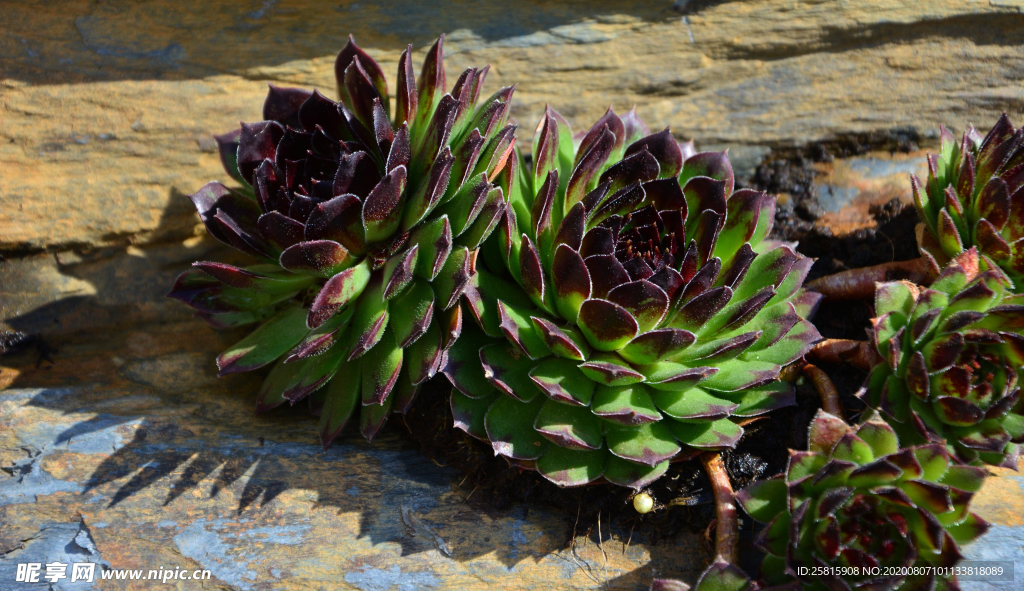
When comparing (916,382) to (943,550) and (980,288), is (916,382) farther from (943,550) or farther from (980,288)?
(943,550)

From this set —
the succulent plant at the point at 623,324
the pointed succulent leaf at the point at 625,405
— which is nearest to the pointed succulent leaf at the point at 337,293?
the succulent plant at the point at 623,324

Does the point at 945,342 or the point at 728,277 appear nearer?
the point at 945,342

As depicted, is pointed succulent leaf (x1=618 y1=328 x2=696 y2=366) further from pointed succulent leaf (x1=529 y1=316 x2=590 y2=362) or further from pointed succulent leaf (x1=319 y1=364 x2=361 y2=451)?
pointed succulent leaf (x1=319 y1=364 x2=361 y2=451)

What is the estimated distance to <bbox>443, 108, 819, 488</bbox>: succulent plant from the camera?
187 centimetres

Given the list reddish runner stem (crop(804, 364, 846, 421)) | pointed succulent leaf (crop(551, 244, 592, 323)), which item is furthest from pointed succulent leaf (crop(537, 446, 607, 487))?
reddish runner stem (crop(804, 364, 846, 421))

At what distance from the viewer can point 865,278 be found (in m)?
2.41

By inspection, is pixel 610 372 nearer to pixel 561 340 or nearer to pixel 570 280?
pixel 561 340

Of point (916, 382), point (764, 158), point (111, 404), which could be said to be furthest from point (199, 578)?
point (764, 158)

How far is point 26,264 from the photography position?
2812 millimetres

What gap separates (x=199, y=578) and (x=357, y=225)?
1209 mm

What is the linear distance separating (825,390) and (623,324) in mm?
833

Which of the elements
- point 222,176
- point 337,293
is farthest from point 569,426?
point 222,176

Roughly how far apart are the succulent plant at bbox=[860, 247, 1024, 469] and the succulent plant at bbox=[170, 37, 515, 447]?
1281mm

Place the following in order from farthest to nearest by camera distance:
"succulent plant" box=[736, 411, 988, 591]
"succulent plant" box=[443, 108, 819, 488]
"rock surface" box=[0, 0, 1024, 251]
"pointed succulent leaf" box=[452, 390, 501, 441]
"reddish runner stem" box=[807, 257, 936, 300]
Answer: "rock surface" box=[0, 0, 1024, 251] → "reddish runner stem" box=[807, 257, 936, 300] → "pointed succulent leaf" box=[452, 390, 501, 441] → "succulent plant" box=[443, 108, 819, 488] → "succulent plant" box=[736, 411, 988, 591]
